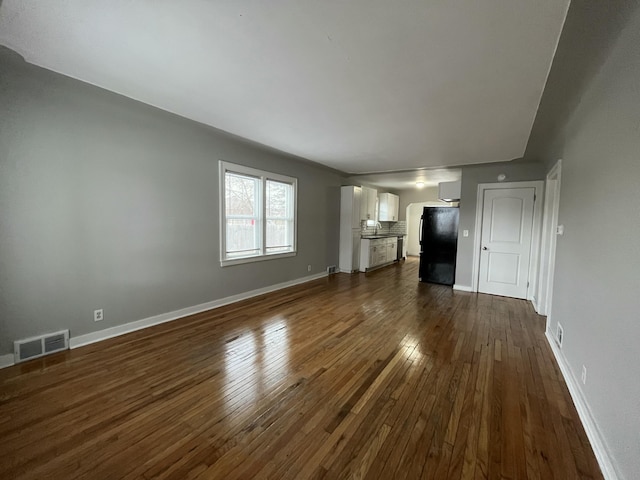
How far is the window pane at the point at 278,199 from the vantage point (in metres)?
4.97

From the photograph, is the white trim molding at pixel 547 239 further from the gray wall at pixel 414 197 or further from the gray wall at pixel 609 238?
the gray wall at pixel 414 197

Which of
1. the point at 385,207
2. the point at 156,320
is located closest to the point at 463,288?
the point at 385,207

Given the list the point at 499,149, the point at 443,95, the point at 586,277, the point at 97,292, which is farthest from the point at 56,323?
the point at 499,149

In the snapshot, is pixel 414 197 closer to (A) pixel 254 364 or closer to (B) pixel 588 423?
(B) pixel 588 423

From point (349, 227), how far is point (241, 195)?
315cm

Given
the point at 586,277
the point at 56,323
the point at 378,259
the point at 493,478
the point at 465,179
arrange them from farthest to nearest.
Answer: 1. the point at 378,259
2. the point at 465,179
3. the point at 56,323
4. the point at 586,277
5. the point at 493,478

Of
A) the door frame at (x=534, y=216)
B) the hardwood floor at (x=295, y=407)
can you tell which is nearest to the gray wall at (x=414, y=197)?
the door frame at (x=534, y=216)

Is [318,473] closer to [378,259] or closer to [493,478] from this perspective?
[493,478]

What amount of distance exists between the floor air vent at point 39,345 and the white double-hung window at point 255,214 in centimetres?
194

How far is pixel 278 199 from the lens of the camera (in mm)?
5180

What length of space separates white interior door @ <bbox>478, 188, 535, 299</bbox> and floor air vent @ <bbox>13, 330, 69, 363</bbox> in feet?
20.9

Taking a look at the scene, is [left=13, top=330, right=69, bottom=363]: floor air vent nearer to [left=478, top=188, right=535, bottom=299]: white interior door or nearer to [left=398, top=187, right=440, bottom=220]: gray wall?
[left=478, top=188, right=535, bottom=299]: white interior door

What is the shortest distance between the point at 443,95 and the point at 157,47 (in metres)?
2.37

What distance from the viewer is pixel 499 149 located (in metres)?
4.10
